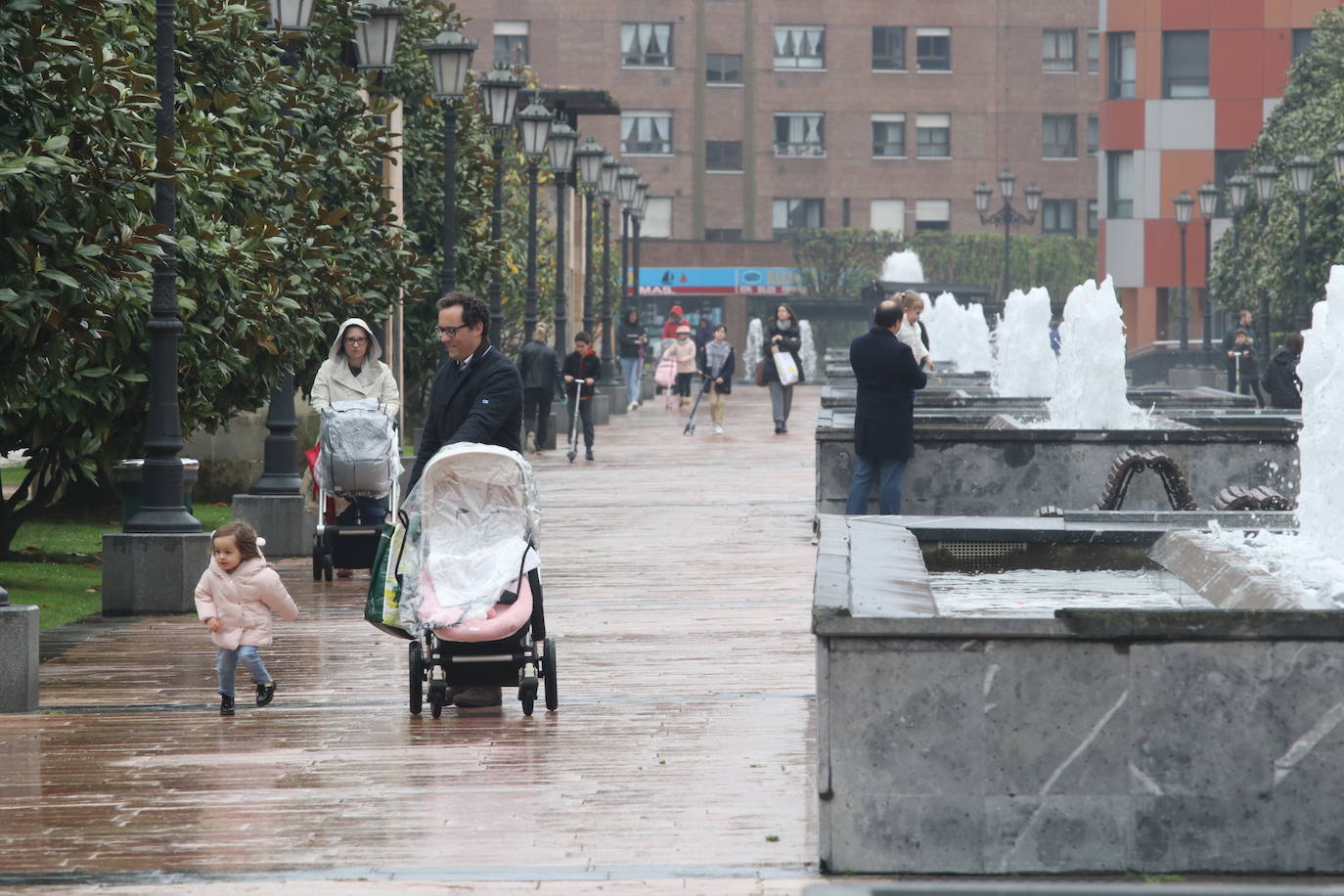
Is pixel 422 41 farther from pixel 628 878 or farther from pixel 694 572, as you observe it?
pixel 628 878

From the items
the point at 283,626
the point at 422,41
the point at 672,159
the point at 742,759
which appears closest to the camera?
the point at 742,759

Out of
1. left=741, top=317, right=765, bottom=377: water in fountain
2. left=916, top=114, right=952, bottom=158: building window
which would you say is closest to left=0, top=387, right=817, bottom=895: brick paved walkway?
left=741, top=317, right=765, bottom=377: water in fountain

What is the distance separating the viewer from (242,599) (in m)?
9.98

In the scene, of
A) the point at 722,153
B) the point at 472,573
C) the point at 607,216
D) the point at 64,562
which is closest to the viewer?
the point at 472,573

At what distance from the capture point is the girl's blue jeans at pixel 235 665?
32.0 ft

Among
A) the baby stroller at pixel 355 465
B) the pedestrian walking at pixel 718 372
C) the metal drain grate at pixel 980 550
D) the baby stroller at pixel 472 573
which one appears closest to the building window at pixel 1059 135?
the pedestrian walking at pixel 718 372

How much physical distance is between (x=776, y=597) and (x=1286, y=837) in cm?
747

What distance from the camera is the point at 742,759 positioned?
8.53 metres

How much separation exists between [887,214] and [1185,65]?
16776mm

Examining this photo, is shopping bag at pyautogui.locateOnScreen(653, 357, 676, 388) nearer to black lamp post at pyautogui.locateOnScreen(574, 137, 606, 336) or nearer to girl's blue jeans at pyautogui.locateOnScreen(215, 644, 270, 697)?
→ black lamp post at pyautogui.locateOnScreen(574, 137, 606, 336)

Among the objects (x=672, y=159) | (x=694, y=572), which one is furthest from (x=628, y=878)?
(x=672, y=159)

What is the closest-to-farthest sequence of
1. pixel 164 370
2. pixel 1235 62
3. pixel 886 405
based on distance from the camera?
pixel 164 370, pixel 886 405, pixel 1235 62

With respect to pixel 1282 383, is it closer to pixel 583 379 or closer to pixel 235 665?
pixel 583 379

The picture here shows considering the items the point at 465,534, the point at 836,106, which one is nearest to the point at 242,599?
the point at 465,534
